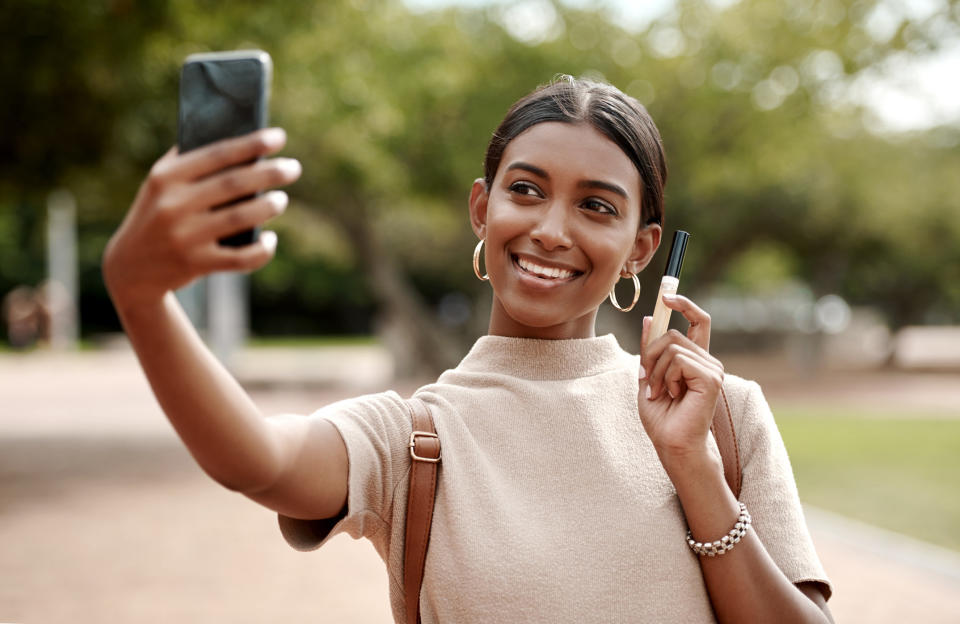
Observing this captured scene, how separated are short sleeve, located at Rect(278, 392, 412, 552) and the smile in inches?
12.5

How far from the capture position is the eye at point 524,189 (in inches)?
71.0

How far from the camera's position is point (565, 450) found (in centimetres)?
173

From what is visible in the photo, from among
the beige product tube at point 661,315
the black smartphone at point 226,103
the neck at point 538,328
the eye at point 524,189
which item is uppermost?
the black smartphone at point 226,103

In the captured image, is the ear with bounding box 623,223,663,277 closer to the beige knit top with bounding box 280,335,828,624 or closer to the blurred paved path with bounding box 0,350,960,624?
the beige knit top with bounding box 280,335,828,624

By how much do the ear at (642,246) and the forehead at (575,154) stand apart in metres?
0.13

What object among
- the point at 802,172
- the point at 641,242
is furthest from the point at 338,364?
the point at 641,242

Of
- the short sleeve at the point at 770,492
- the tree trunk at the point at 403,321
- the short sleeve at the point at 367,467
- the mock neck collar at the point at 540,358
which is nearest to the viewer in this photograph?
the short sleeve at the point at 367,467

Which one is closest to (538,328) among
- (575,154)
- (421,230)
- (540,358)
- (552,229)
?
(540,358)

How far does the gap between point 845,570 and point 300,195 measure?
12.6 metres

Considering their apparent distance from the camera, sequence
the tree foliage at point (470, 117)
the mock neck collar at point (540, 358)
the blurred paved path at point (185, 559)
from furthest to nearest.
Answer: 1. the tree foliage at point (470, 117)
2. the blurred paved path at point (185, 559)
3. the mock neck collar at point (540, 358)

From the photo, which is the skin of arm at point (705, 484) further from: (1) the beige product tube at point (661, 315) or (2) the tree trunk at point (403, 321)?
(2) the tree trunk at point (403, 321)

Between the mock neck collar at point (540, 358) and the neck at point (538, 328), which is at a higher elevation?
the neck at point (538, 328)

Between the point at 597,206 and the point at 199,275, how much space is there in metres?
0.87

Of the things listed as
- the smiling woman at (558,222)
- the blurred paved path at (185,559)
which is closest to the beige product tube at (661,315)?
the smiling woman at (558,222)
